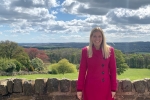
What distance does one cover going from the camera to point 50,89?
466 centimetres

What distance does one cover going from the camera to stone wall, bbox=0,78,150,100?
15.2ft

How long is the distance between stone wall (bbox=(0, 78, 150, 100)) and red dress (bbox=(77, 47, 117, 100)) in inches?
21.8

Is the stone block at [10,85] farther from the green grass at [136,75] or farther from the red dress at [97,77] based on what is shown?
the green grass at [136,75]

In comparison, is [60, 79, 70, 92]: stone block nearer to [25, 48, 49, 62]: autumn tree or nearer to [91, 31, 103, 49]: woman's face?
[91, 31, 103, 49]: woman's face

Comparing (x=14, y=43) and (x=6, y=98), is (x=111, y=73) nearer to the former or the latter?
(x=6, y=98)

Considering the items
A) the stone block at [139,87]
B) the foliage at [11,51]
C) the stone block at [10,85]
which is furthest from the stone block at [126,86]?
the foliage at [11,51]

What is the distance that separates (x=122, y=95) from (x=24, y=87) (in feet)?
6.81

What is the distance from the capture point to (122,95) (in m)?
4.72

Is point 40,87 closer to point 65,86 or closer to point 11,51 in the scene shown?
point 65,86

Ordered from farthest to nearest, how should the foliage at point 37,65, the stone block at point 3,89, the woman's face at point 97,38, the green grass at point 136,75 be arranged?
the foliage at point 37,65 → the green grass at point 136,75 → the stone block at point 3,89 → the woman's face at point 97,38

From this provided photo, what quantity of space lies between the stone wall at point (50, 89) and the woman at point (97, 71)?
21.9 inches

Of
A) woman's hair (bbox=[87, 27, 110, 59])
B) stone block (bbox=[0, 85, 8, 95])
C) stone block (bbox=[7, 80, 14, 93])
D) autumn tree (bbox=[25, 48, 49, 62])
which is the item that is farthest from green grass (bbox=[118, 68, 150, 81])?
autumn tree (bbox=[25, 48, 49, 62])

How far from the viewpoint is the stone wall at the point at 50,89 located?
4.64 meters

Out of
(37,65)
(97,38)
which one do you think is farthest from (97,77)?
(37,65)
